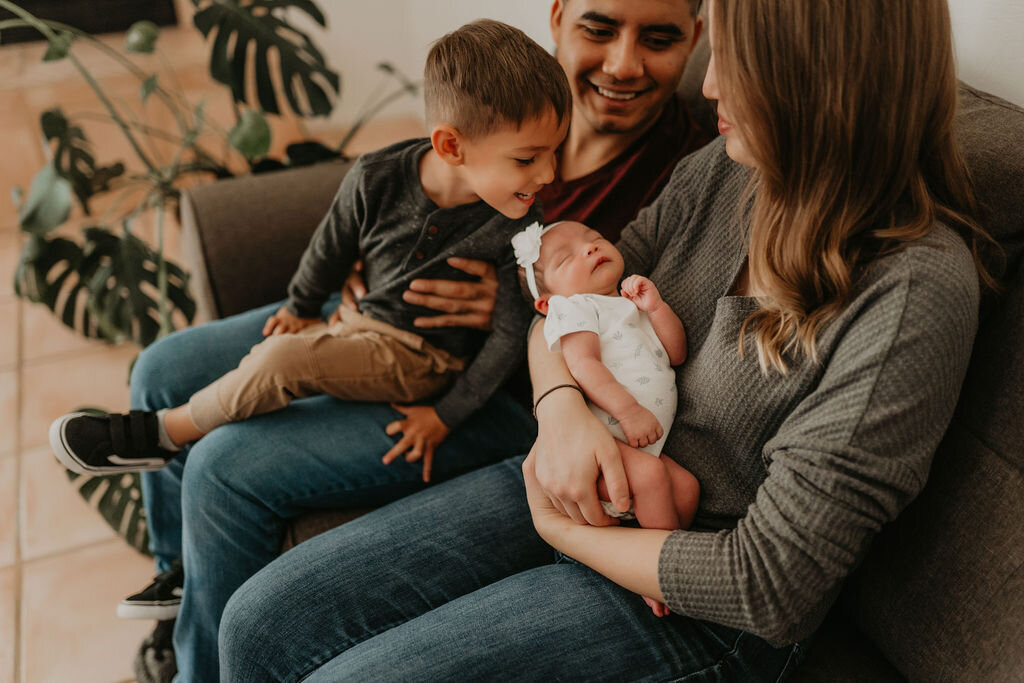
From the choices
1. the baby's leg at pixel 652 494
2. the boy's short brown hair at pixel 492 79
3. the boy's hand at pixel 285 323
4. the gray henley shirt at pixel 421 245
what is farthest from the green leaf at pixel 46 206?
the baby's leg at pixel 652 494

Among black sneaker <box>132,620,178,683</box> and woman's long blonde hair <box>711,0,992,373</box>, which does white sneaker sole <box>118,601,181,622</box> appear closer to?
black sneaker <box>132,620,178,683</box>

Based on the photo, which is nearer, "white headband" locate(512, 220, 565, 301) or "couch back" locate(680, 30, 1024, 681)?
"couch back" locate(680, 30, 1024, 681)

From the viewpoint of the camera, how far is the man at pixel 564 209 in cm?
131

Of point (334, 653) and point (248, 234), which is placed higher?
point (248, 234)

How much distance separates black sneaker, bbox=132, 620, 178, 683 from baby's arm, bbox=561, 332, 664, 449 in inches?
39.7

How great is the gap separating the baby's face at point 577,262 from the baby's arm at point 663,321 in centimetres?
7

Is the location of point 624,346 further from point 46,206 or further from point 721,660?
point 46,206

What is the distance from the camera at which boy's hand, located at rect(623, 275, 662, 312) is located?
1118 mm

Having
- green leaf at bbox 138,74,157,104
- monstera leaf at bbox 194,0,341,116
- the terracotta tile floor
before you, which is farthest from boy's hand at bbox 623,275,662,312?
green leaf at bbox 138,74,157,104

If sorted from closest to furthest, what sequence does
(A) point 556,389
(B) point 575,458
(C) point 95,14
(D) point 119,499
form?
(B) point 575,458 < (A) point 556,389 < (D) point 119,499 < (C) point 95,14

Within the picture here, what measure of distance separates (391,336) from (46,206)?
40.1 inches

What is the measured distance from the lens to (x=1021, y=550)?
891mm

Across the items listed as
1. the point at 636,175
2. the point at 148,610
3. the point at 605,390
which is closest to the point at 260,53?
the point at 636,175

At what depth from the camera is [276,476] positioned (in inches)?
50.8
